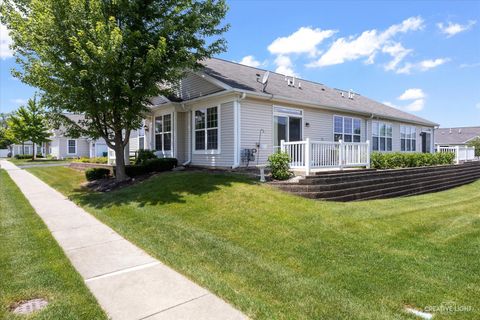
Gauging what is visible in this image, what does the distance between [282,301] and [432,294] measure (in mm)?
1852

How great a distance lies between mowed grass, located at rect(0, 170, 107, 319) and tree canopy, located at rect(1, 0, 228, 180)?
461 centimetres

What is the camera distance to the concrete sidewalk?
127 inches

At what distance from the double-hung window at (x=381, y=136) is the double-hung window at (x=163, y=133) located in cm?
1186

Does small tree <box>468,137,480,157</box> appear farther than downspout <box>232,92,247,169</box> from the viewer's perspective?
Yes

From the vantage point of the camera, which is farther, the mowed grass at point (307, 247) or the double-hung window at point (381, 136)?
the double-hung window at point (381, 136)

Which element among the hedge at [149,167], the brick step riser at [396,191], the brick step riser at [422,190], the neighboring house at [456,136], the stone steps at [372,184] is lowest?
the brick step riser at [422,190]

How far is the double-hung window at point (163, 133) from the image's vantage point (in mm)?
14883

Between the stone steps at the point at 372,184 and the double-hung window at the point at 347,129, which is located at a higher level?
the double-hung window at the point at 347,129

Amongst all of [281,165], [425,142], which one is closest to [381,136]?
[425,142]

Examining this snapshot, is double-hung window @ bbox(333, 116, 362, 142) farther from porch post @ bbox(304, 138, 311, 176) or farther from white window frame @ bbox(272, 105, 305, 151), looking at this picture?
porch post @ bbox(304, 138, 311, 176)

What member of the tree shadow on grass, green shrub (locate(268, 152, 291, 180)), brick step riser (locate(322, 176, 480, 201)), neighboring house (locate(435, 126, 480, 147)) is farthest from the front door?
neighboring house (locate(435, 126, 480, 147))

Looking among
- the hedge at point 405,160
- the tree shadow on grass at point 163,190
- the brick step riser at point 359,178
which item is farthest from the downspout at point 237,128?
the hedge at point 405,160

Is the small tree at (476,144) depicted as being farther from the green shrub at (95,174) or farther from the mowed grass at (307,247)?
the green shrub at (95,174)

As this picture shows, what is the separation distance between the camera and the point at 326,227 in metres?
6.12
